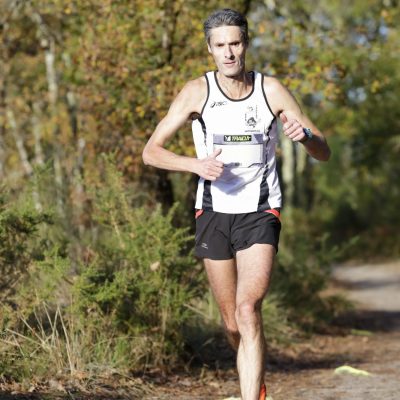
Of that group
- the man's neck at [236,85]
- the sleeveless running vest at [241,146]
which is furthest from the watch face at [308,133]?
the man's neck at [236,85]

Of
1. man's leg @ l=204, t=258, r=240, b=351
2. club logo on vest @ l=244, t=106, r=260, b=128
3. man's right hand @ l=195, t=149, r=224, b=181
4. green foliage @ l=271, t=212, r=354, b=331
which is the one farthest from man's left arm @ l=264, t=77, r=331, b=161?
green foliage @ l=271, t=212, r=354, b=331

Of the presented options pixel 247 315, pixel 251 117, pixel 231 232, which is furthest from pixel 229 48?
pixel 247 315

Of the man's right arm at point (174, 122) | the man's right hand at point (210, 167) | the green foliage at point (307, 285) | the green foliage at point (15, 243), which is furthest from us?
the green foliage at point (307, 285)

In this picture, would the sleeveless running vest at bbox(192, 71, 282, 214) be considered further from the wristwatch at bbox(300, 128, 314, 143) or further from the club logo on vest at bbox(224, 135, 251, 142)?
the wristwatch at bbox(300, 128, 314, 143)

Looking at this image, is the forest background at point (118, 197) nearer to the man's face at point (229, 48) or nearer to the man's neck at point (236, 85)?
the man's neck at point (236, 85)

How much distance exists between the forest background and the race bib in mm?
1522

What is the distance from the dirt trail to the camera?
723cm

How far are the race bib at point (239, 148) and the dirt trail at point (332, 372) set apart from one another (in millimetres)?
1928

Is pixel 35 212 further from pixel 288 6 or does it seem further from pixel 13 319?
pixel 288 6

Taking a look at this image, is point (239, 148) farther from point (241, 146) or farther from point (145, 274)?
point (145, 274)

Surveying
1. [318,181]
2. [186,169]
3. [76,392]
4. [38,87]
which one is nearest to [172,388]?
[76,392]

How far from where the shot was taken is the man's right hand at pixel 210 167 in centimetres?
533

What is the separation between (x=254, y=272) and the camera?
564cm

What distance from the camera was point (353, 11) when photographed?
2488 centimetres
